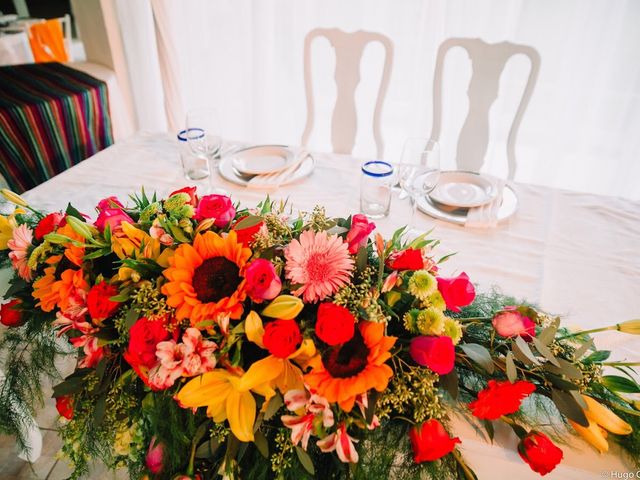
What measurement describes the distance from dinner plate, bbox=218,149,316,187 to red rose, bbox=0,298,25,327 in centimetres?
70

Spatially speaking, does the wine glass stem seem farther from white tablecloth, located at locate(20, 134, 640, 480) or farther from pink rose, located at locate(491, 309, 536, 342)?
pink rose, located at locate(491, 309, 536, 342)

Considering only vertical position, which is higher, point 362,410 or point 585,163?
point 362,410

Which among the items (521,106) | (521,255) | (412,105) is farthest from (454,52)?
(521,255)

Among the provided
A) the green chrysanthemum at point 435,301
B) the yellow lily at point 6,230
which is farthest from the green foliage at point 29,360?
the green chrysanthemum at point 435,301

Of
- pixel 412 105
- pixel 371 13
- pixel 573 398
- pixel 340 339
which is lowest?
pixel 412 105

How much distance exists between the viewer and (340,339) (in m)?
0.47

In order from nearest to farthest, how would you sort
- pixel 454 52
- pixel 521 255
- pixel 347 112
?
pixel 521 255
pixel 347 112
pixel 454 52

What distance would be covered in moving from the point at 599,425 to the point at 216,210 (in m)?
0.56

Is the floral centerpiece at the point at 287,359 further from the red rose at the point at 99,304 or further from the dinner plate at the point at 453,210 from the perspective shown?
the dinner plate at the point at 453,210

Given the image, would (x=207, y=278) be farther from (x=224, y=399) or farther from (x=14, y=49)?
(x=14, y=49)

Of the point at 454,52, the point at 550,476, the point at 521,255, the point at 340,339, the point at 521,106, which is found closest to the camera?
the point at 340,339

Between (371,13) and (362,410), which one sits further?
(371,13)

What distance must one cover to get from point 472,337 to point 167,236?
44 cm

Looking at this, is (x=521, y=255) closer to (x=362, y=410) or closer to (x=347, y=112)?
(x=362, y=410)
